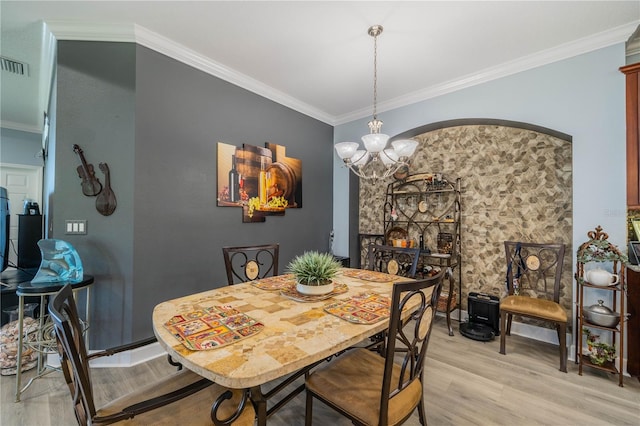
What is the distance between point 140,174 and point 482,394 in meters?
3.33

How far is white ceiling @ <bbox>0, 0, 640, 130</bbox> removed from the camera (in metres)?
2.07

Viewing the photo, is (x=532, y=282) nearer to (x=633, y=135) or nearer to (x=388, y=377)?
(x=633, y=135)

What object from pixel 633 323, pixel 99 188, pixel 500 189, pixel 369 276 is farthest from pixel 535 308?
pixel 99 188

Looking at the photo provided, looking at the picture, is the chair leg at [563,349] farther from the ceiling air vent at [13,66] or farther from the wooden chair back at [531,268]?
the ceiling air vent at [13,66]

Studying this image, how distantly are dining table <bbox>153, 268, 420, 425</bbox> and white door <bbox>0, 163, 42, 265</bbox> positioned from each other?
17.0 ft

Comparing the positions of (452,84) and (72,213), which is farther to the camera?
(452,84)

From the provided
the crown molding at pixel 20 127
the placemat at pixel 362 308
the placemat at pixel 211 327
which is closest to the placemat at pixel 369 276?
the placemat at pixel 362 308

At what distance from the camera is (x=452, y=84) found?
317 cm

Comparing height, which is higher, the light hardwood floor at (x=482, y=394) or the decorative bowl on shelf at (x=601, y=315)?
the decorative bowl on shelf at (x=601, y=315)

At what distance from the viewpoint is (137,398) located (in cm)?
116

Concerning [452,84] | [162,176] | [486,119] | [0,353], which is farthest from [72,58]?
[486,119]

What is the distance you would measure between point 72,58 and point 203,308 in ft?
8.45

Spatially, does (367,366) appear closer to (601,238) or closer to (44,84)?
A: (601,238)

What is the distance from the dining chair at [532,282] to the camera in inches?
95.7
